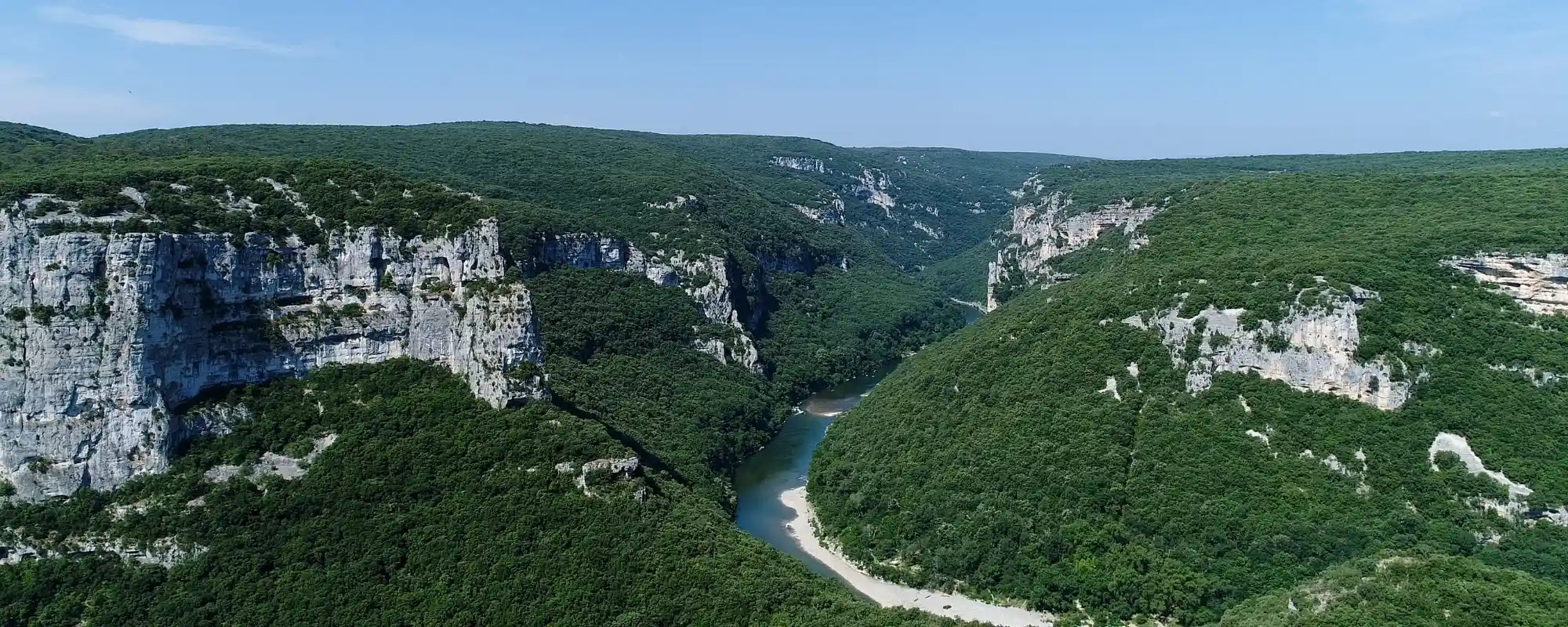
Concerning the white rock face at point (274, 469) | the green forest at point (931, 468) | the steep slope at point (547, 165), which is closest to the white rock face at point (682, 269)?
the steep slope at point (547, 165)

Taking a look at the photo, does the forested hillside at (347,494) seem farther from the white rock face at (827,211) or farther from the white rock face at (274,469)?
the white rock face at (827,211)

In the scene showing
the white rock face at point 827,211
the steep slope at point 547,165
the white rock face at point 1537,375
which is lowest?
the white rock face at point 1537,375

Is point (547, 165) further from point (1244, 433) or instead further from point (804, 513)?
point (1244, 433)

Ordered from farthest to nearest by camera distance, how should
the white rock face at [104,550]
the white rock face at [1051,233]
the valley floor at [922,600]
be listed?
1. the white rock face at [1051,233]
2. the valley floor at [922,600]
3. the white rock face at [104,550]

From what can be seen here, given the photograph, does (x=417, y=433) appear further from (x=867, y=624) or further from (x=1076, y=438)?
(x=1076, y=438)

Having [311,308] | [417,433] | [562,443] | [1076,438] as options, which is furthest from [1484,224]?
[311,308]
